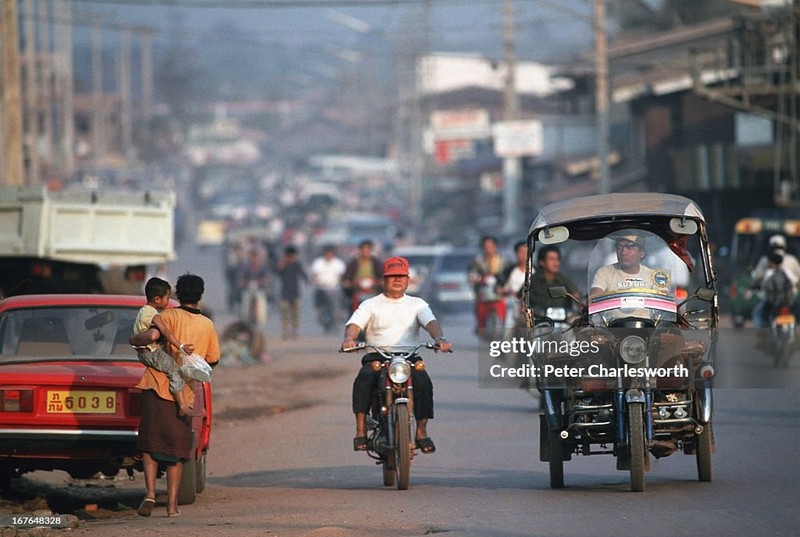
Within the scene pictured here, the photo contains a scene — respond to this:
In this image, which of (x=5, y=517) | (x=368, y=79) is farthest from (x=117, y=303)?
(x=368, y=79)

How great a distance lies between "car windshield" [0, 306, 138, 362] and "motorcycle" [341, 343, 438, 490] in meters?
1.82

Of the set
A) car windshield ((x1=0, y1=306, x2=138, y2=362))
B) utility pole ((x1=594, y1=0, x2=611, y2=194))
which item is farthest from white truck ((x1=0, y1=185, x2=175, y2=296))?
utility pole ((x1=594, y1=0, x2=611, y2=194))

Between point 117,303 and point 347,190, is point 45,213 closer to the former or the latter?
point 117,303

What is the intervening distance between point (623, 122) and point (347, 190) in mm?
38827

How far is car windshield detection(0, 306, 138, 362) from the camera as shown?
1163cm

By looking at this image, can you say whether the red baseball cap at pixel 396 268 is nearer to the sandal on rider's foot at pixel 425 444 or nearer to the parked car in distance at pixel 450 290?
the sandal on rider's foot at pixel 425 444

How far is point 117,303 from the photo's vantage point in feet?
39.0

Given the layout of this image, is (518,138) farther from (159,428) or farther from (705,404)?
(159,428)

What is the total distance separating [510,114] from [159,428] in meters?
37.9

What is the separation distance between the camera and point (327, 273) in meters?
31.4

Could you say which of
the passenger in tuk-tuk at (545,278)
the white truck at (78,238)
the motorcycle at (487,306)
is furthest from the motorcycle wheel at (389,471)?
the motorcycle at (487,306)

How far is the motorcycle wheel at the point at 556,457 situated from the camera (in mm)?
10641

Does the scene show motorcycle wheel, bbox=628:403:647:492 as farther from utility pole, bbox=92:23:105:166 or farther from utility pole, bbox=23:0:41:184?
utility pole, bbox=92:23:105:166

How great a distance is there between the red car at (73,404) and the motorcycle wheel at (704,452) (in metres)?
3.48
